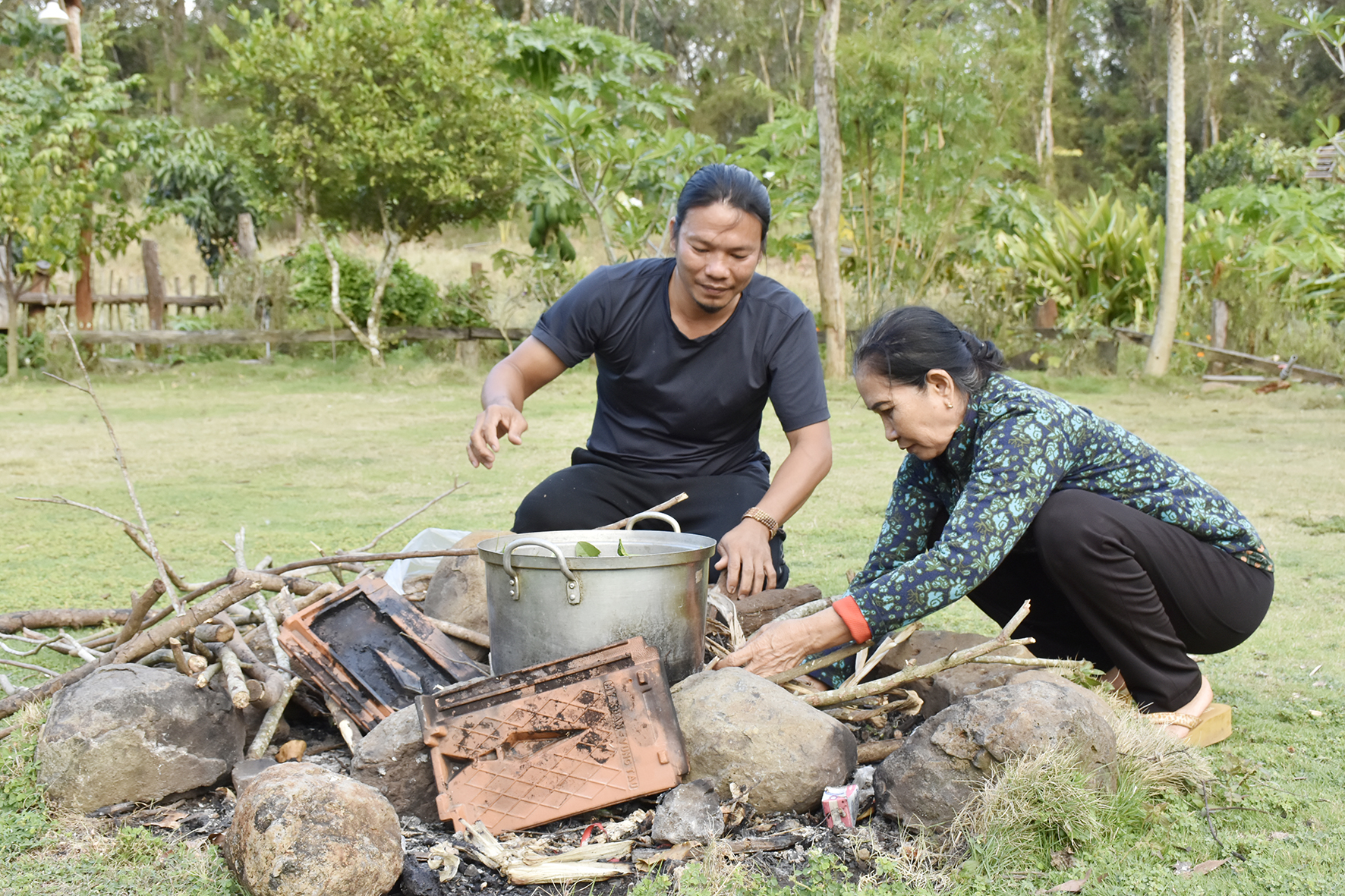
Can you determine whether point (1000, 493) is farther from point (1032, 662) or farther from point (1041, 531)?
point (1032, 662)

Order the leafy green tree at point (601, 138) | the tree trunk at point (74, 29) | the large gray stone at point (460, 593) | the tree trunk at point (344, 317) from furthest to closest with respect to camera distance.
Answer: the tree trunk at point (74, 29)
the tree trunk at point (344, 317)
the leafy green tree at point (601, 138)
the large gray stone at point (460, 593)

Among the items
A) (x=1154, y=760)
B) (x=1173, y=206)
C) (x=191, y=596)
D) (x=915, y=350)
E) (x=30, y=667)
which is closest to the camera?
(x=1154, y=760)

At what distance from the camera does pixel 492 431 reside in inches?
117

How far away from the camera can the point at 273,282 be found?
53.6 ft

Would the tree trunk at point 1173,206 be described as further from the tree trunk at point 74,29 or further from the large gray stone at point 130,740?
the tree trunk at point 74,29

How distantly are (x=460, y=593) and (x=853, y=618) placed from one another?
142 centimetres

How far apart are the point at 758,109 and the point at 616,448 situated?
34.0 m

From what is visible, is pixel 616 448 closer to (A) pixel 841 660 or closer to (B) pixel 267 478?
(A) pixel 841 660

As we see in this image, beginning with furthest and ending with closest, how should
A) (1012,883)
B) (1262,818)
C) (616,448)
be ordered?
(616,448) < (1262,818) < (1012,883)

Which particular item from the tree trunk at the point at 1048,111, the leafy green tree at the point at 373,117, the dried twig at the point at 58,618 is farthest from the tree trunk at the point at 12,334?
the tree trunk at the point at 1048,111

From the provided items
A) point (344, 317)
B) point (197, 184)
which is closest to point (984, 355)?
point (344, 317)

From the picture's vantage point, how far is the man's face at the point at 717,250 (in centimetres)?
315

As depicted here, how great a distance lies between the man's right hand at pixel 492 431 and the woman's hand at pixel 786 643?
840mm

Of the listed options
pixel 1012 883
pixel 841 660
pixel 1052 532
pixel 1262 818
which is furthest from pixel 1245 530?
pixel 1012 883
